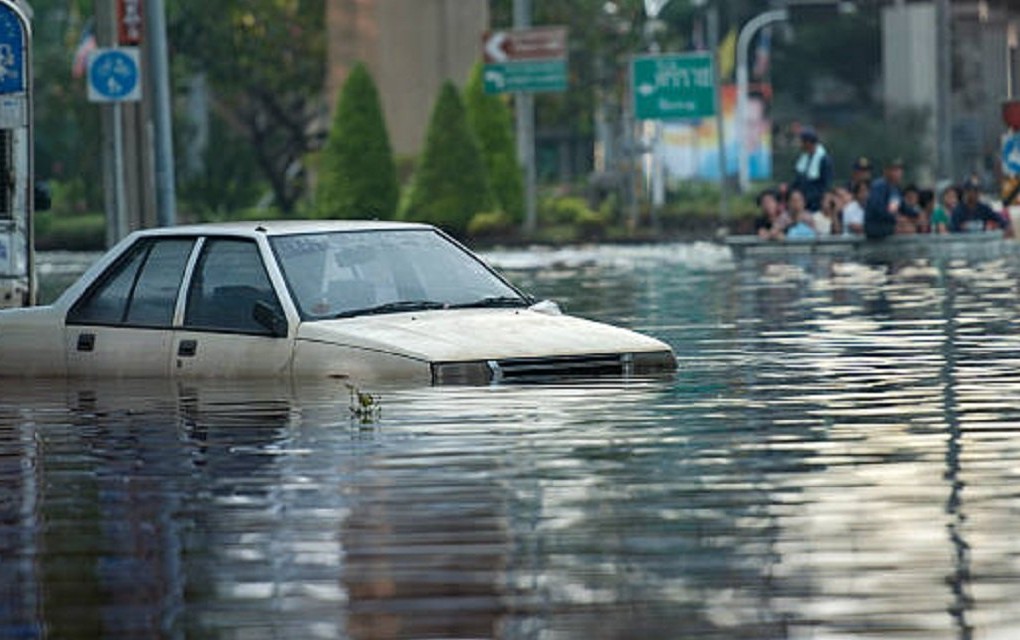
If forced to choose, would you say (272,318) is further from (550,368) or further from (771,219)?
(771,219)

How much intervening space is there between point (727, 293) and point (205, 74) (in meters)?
48.4

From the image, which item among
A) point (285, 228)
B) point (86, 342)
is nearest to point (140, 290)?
point (86, 342)

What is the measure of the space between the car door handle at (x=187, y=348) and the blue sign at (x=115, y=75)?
623 inches

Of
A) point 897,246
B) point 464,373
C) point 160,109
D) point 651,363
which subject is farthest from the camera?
point 897,246

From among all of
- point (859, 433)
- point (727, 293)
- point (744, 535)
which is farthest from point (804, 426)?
point (727, 293)

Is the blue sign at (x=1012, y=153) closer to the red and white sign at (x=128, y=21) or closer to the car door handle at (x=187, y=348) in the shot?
the red and white sign at (x=128, y=21)

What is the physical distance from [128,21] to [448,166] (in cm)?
2806

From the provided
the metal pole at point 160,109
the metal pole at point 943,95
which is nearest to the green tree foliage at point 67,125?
the metal pole at point 943,95

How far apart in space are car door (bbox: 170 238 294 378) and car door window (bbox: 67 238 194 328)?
0.46ft

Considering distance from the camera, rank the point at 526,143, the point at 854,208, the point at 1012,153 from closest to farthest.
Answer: the point at 854,208
the point at 1012,153
the point at 526,143

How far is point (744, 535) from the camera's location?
11648 millimetres

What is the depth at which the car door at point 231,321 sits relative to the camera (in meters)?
18.6

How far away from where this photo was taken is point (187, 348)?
63.0ft

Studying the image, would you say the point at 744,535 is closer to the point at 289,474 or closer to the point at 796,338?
the point at 289,474
